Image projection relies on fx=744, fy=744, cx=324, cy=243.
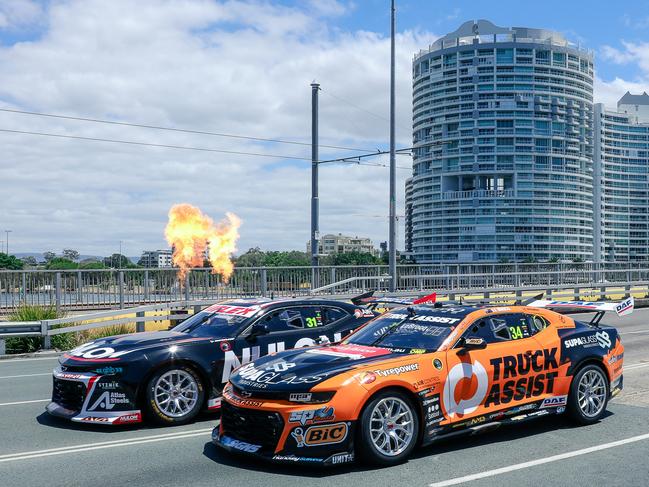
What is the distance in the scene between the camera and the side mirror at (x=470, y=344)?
23.9 ft

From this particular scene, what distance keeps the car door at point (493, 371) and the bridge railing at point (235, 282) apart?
27.8 feet

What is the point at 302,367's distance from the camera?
270 inches

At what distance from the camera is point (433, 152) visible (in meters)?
154

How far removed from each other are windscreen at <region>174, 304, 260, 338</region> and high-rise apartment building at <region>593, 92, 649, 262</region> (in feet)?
549

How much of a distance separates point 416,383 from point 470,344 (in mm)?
769

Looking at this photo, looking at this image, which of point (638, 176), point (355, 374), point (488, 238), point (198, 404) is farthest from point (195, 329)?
point (638, 176)

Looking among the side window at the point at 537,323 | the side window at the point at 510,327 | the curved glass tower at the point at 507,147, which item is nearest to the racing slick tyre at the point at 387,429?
the side window at the point at 510,327

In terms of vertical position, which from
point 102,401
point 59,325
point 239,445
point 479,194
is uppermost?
point 479,194

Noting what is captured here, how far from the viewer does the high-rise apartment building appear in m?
168

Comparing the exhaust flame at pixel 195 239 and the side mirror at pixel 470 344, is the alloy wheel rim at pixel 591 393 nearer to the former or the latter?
the side mirror at pixel 470 344

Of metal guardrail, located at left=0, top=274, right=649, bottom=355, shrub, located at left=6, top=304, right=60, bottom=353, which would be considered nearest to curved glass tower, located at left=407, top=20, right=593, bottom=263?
metal guardrail, located at left=0, top=274, right=649, bottom=355

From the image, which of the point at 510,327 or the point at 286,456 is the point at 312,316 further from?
the point at 286,456

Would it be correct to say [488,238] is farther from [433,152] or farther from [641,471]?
[641,471]

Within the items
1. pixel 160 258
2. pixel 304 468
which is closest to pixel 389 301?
pixel 304 468
